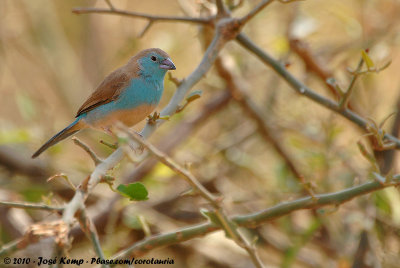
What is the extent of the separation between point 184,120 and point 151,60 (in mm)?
1295

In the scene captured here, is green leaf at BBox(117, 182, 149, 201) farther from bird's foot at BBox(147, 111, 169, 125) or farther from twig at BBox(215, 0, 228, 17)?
twig at BBox(215, 0, 228, 17)

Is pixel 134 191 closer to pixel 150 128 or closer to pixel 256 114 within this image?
pixel 150 128

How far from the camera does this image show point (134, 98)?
2930mm

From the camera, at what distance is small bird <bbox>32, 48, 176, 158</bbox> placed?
289 cm

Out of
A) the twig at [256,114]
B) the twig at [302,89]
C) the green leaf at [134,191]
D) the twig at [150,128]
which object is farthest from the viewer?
the twig at [256,114]

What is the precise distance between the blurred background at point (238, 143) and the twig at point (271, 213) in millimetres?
1098

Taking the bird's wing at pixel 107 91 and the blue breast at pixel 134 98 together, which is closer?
the blue breast at pixel 134 98

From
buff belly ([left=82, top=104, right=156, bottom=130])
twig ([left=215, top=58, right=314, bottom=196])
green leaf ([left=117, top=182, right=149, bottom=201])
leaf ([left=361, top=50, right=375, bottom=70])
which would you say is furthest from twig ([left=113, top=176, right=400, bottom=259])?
twig ([left=215, top=58, right=314, bottom=196])

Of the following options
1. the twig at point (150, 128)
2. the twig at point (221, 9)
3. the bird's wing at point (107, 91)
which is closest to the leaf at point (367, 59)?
the twig at point (150, 128)

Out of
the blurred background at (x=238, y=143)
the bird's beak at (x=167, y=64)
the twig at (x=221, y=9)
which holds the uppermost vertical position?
the twig at (x=221, y=9)

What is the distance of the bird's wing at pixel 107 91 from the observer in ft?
9.99

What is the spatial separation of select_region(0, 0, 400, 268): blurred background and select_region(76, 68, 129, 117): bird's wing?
1.58 feet

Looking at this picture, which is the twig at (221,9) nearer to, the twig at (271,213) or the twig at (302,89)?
the twig at (302,89)

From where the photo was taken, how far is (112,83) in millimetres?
3088
